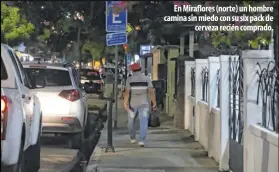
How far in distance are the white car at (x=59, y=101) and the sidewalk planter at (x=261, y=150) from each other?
5.09 m

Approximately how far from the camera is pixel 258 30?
6012 mm

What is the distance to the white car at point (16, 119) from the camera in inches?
252

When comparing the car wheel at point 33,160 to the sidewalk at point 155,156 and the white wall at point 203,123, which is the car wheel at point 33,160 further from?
the white wall at point 203,123

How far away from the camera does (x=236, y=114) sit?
9.50 meters

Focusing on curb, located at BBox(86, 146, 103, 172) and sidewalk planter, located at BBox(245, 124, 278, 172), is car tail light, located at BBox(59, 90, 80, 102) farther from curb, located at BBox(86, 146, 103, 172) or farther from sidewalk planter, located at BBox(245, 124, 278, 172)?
sidewalk planter, located at BBox(245, 124, 278, 172)

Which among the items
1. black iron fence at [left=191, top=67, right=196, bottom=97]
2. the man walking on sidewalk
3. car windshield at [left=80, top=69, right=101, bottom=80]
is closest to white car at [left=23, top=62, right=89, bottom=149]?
the man walking on sidewalk

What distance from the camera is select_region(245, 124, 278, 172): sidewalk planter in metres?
6.64

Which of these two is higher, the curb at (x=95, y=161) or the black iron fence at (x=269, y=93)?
the black iron fence at (x=269, y=93)

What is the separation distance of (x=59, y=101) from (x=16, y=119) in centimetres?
555

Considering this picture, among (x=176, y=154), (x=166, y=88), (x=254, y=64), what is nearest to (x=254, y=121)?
(x=254, y=64)

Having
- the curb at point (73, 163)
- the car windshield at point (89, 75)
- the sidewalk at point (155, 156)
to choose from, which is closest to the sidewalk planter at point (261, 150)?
the sidewalk at point (155, 156)

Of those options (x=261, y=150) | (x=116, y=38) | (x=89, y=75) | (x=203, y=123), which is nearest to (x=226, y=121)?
(x=261, y=150)

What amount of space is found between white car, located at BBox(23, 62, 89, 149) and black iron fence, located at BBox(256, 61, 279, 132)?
5359mm

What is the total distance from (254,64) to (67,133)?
18.3 feet
